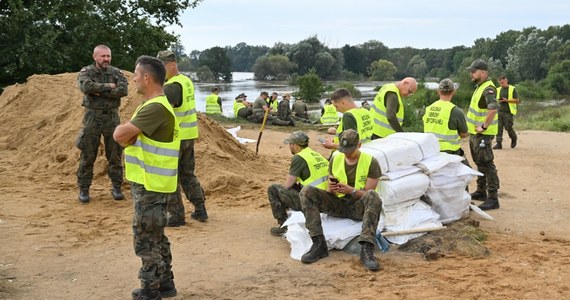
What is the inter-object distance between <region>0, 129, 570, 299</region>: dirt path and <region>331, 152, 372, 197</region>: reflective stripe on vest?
0.74 meters

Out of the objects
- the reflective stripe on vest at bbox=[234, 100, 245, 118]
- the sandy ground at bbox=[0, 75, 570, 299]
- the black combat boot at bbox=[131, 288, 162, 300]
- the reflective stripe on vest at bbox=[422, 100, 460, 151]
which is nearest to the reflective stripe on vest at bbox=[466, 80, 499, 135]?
the reflective stripe on vest at bbox=[422, 100, 460, 151]

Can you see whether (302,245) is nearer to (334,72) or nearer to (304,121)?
(304,121)

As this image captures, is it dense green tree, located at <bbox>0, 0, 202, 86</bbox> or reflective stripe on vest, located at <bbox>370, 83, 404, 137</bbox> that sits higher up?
dense green tree, located at <bbox>0, 0, 202, 86</bbox>

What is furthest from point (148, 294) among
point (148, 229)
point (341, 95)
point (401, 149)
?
point (401, 149)

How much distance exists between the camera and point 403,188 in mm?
6605

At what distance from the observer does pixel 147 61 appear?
4.62 meters

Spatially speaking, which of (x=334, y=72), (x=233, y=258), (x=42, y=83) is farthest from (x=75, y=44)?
(x=334, y=72)

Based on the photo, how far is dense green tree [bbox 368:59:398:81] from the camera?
82.8 meters

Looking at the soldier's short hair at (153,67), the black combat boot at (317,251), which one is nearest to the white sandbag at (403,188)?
the black combat boot at (317,251)

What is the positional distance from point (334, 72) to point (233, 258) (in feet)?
237

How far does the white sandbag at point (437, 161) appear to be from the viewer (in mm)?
7000

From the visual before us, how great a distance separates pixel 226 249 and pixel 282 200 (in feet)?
3.01

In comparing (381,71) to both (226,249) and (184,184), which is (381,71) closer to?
(184,184)

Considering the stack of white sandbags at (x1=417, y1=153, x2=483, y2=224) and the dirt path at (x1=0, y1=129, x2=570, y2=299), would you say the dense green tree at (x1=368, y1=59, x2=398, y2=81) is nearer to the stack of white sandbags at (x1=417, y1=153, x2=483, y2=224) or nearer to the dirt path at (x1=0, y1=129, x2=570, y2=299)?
the dirt path at (x1=0, y1=129, x2=570, y2=299)
